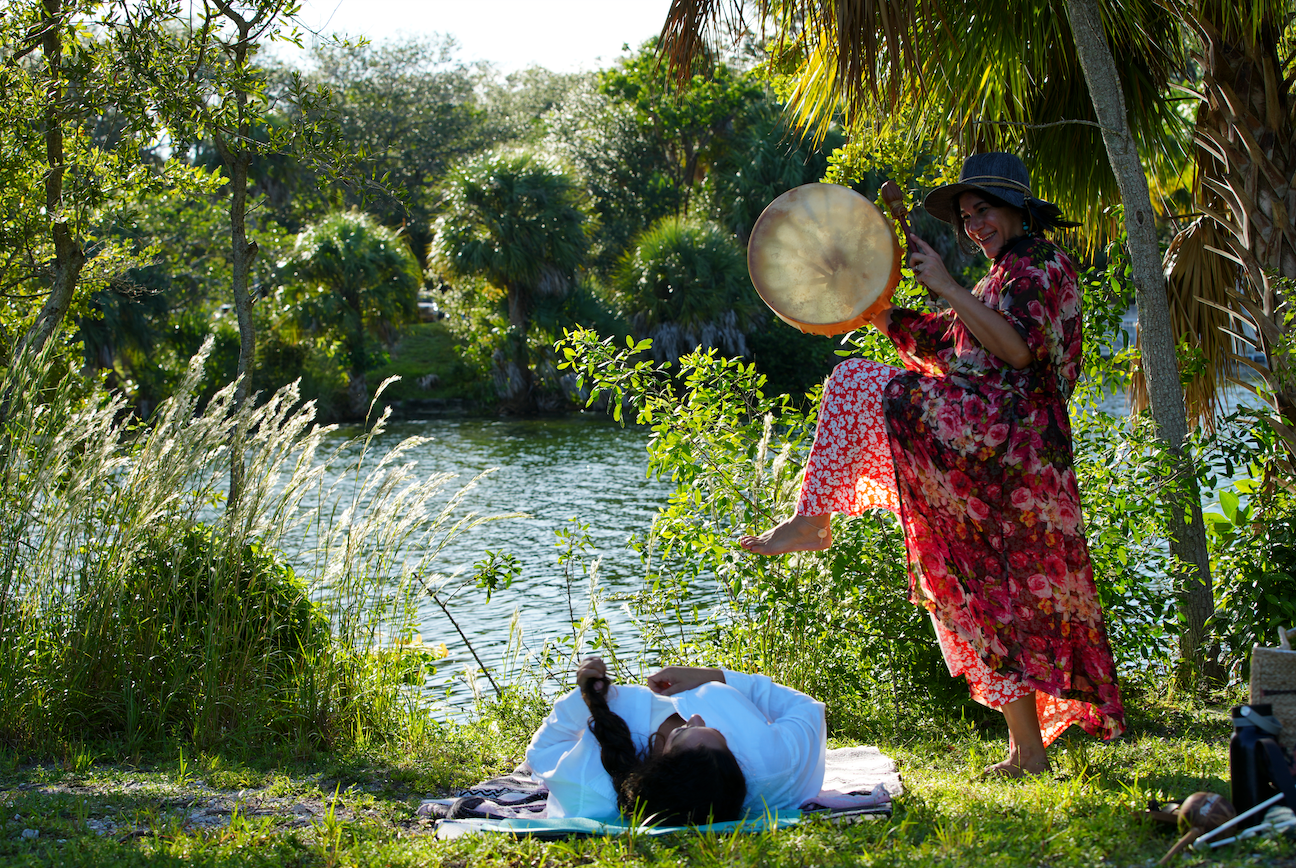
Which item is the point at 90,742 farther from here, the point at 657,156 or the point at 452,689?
the point at 657,156

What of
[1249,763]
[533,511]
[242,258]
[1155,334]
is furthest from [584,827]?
[533,511]

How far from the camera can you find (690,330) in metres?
27.3

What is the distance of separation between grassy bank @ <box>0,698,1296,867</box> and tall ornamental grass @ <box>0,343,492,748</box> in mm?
204

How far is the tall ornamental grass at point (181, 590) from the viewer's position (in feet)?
13.7

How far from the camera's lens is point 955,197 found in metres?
3.58

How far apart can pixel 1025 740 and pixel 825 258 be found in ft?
5.71

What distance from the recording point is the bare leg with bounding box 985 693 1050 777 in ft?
11.3

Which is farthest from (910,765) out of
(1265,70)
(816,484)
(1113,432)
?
(1265,70)

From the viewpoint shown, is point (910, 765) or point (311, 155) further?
point (311, 155)

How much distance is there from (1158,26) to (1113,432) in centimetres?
211

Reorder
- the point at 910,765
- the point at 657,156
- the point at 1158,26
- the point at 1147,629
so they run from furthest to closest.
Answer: the point at 657,156
the point at 1158,26
the point at 1147,629
the point at 910,765

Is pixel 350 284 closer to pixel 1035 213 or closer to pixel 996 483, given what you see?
pixel 1035 213

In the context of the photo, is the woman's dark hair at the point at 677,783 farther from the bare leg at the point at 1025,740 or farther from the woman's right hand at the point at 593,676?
the bare leg at the point at 1025,740

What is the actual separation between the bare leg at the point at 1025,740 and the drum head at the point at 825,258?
1.36m
